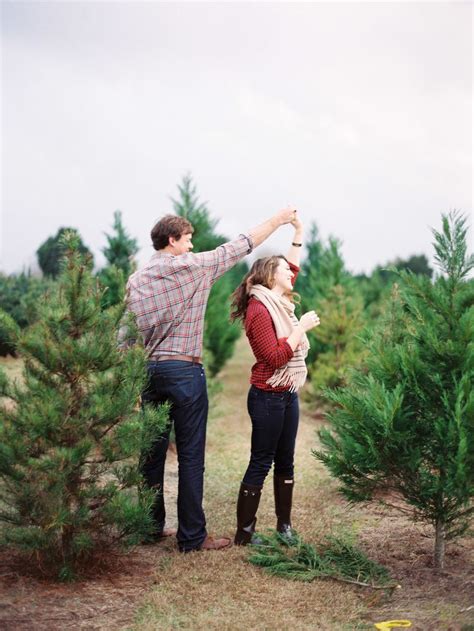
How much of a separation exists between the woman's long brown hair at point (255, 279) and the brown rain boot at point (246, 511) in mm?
1178

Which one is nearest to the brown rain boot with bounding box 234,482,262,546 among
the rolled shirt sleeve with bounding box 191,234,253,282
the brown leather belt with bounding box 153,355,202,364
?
the brown leather belt with bounding box 153,355,202,364

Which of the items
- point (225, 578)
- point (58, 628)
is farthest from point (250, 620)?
point (58, 628)

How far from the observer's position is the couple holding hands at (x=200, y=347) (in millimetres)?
4680

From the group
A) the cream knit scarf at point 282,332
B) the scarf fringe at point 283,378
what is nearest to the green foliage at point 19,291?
the cream knit scarf at point 282,332

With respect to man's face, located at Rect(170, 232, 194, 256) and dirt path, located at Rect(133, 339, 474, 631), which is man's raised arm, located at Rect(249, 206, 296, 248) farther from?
dirt path, located at Rect(133, 339, 474, 631)

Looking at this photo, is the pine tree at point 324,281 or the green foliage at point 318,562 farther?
the pine tree at point 324,281

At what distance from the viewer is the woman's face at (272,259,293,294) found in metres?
4.93

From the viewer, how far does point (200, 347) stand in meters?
4.80

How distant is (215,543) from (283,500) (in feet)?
1.85

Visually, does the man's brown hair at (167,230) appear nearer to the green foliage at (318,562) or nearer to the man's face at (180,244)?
the man's face at (180,244)

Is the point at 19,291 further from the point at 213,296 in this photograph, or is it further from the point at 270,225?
the point at 270,225

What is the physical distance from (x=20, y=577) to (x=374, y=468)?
7.23ft

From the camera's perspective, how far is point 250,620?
12.9 ft

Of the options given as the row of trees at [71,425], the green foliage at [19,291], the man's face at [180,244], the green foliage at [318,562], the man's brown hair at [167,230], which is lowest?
the green foliage at [318,562]
